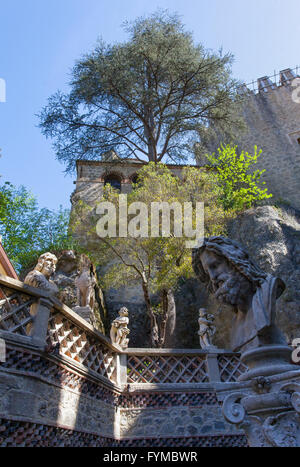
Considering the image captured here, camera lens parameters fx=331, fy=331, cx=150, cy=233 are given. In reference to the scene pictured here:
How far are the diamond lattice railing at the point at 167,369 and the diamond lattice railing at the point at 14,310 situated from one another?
347 centimetres

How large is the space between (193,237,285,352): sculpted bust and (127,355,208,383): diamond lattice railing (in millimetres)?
4468

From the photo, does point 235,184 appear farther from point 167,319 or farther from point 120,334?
point 120,334

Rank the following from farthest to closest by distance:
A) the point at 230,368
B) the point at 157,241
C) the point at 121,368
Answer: the point at 157,241, the point at 230,368, the point at 121,368

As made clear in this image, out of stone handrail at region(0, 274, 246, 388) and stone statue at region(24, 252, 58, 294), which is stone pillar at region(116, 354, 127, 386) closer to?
stone handrail at region(0, 274, 246, 388)

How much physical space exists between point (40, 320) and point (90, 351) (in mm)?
1785

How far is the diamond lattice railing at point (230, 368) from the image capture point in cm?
782

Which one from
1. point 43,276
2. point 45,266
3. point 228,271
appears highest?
point 45,266

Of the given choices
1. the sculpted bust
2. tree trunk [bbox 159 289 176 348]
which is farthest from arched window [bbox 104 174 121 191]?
the sculpted bust

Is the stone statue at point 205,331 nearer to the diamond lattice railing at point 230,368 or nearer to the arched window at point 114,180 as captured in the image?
the diamond lattice railing at point 230,368

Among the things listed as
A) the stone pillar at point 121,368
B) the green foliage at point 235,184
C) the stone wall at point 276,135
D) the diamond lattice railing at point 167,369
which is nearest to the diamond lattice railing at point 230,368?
the diamond lattice railing at point 167,369

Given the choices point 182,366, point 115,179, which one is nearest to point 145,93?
point 115,179

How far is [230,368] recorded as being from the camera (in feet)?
26.4
